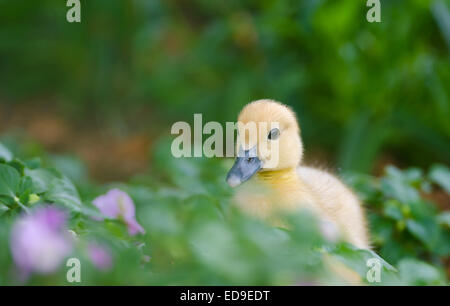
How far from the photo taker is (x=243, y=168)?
5.23 feet

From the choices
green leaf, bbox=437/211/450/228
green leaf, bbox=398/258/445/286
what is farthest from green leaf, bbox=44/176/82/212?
green leaf, bbox=437/211/450/228

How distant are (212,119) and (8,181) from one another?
7.34ft

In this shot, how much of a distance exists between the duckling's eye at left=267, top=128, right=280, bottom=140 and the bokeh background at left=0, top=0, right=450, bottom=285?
8.1 inches

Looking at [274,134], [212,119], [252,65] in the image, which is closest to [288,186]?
[274,134]

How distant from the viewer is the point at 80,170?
2.64m

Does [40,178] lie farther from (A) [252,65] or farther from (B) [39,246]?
(A) [252,65]

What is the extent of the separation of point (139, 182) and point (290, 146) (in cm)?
64

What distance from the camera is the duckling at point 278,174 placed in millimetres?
1579

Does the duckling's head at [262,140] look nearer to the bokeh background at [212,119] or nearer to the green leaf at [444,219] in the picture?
the bokeh background at [212,119]

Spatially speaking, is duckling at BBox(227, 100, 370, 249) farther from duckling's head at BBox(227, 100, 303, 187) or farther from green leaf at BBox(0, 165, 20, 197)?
green leaf at BBox(0, 165, 20, 197)

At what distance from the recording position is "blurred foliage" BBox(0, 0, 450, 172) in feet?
9.95

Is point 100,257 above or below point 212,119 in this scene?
below

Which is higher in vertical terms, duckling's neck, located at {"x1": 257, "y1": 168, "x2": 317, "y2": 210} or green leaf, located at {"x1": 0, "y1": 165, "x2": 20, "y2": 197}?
duckling's neck, located at {"x1": 257, "y1": 168, "x2": 317, "y2": 210}
